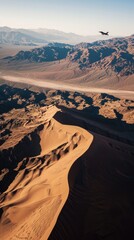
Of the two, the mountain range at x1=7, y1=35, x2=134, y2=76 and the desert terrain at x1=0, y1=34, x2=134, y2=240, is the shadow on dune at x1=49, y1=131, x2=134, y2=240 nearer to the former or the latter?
the desert terrain at x1=0, y1=34, x2=134, y2=240

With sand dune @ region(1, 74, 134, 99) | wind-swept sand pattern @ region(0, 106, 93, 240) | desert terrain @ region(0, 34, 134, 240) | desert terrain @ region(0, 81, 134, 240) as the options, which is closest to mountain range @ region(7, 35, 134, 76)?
sand dune @ region(1, 74, 134, 99)

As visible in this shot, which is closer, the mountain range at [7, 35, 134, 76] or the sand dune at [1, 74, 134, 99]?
the sand dune at [1, 74, 134, 99]

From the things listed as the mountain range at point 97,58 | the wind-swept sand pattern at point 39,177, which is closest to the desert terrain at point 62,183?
the wind-swept sand pattern at point 39,177

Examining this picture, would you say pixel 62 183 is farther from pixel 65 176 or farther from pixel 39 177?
pixel 39 177

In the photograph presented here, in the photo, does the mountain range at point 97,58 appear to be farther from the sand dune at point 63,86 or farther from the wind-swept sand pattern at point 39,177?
the wind-swept sand pattern at point 39,177

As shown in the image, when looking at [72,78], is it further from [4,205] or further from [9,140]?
[4,205]

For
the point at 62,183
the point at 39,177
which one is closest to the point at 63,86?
the point at 39,177
